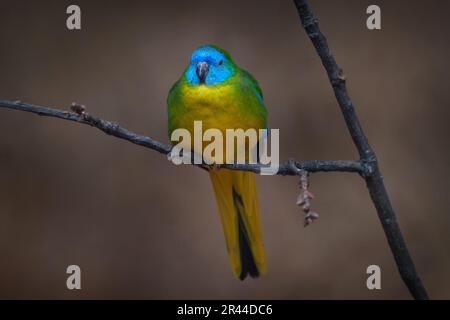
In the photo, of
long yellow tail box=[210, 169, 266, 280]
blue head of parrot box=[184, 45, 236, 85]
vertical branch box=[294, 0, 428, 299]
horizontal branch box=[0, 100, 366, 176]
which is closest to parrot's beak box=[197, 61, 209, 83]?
blue head of parrot box=[184, 45, 236, 85]

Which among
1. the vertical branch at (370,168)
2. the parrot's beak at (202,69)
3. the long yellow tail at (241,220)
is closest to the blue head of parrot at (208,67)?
the parrot's beak at (202,69)

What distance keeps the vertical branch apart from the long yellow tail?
741mm

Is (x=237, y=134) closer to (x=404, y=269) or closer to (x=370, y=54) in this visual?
(x=404, y=269)

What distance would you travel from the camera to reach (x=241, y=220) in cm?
198

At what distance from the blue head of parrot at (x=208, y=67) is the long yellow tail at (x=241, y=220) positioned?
30cm

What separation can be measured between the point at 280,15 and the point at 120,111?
82 centimetres

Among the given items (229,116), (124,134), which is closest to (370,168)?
(124,134)

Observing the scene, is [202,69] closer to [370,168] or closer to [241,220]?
[241,220]

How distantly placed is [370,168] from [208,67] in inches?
30.9

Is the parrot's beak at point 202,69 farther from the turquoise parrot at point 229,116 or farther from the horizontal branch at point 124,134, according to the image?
the horizontal branch at point 124,134

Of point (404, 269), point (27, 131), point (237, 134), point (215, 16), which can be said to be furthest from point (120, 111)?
point (404, 269)

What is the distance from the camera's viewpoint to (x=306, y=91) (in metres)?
2.76

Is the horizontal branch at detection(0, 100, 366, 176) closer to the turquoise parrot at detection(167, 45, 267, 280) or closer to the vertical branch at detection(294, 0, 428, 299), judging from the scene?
the vertical branch at detection(294, 0, 428, 299)

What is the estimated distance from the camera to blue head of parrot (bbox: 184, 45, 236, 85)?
6.08 feet
